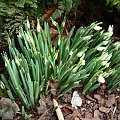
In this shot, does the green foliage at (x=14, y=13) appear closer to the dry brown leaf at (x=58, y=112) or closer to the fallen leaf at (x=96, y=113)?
the dry brown leaf at (x=58, y=112)

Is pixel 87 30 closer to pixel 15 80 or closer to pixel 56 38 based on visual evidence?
pixel 56 38

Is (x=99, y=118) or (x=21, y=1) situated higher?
(x=21, y=1)

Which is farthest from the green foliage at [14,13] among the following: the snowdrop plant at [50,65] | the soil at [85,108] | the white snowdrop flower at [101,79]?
the white snowdrop flower at [101,79]

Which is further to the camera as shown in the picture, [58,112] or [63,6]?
[63,6]

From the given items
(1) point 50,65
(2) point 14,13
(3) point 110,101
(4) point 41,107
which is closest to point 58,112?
(4) point 41,107

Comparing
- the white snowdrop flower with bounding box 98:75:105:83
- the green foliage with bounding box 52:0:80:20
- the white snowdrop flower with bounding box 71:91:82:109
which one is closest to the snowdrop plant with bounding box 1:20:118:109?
the white snowdrop flower with bounding box 98:75:105:83

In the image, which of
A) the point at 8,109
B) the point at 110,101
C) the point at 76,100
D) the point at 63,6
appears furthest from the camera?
the point at 63,6

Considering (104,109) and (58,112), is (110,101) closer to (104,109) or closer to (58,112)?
(104,109)

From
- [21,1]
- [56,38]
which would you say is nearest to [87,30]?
[56,38]
